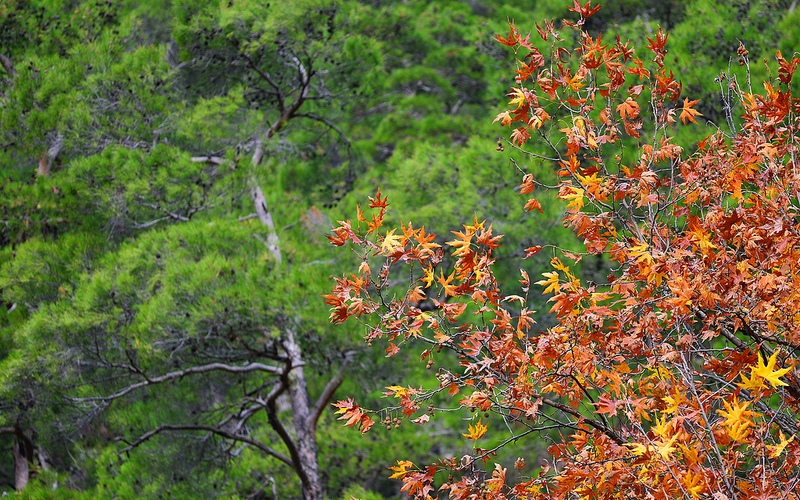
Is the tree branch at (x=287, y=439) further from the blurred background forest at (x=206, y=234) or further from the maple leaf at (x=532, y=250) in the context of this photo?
the maple leaf at (x=532, y=250)

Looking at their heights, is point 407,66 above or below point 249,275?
below

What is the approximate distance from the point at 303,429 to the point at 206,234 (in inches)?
63.9

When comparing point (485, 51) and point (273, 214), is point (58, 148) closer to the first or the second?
point (273, 214)

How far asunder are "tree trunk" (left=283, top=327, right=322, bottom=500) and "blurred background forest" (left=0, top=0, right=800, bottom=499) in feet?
0.06

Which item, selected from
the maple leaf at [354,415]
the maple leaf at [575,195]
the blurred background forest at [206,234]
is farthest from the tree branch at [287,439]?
the maple leaf at [575,195]

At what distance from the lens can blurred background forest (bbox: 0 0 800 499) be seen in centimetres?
601

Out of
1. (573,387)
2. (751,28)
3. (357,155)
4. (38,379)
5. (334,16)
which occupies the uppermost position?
(573,387)

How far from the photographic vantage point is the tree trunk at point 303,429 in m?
6.25

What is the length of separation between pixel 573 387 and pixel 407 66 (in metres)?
11.5

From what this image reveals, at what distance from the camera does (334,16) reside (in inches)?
324

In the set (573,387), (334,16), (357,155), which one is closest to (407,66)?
(357,155)

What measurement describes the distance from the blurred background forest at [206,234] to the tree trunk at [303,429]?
17 mm

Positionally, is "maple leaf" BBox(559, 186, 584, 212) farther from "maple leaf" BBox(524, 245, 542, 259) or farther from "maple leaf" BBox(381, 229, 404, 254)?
"maple leaf" BBox(381, 229, 404, 254)

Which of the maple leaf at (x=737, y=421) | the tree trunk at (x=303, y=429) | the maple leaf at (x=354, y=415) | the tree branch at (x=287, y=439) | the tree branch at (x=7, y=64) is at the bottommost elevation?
the tree trunk at (x=303, y=429)
